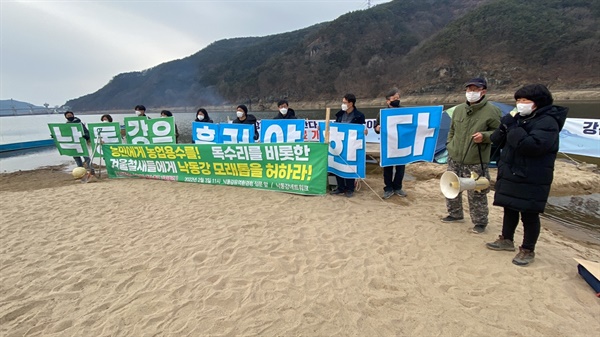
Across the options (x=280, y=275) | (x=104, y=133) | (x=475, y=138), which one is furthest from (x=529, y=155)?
(x=104, y=133)

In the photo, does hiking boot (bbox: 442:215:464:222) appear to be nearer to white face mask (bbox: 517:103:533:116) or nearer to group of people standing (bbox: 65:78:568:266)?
group of people standing (bbox: 65:78:568:266)

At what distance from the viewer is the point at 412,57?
72812 mm

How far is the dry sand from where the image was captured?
239cm

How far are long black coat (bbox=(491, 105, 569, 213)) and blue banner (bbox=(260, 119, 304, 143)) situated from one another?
161 inches

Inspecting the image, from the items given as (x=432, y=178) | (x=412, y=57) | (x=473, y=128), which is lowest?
(x=432, y=178)

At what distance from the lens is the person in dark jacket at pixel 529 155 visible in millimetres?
2666

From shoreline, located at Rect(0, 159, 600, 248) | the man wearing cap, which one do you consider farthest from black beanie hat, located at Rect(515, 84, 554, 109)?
shoreline, located at Rect(0, 159, 600, 248)

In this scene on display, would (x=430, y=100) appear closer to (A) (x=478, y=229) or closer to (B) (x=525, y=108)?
(A) (x=478, y=229)

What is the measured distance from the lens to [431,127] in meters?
5.29

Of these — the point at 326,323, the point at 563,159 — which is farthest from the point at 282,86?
the point at 326,323

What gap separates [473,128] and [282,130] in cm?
398

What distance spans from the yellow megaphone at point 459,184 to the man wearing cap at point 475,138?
28 cm

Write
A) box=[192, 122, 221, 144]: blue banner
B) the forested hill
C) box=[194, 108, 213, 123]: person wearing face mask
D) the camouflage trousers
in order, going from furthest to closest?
the forested hill
box=[194, 108, 213, 123]: person wearing face mask
box=[192, 122, 221, 144]: blue banner
the camouflage trousers

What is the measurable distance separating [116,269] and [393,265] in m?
3.31
